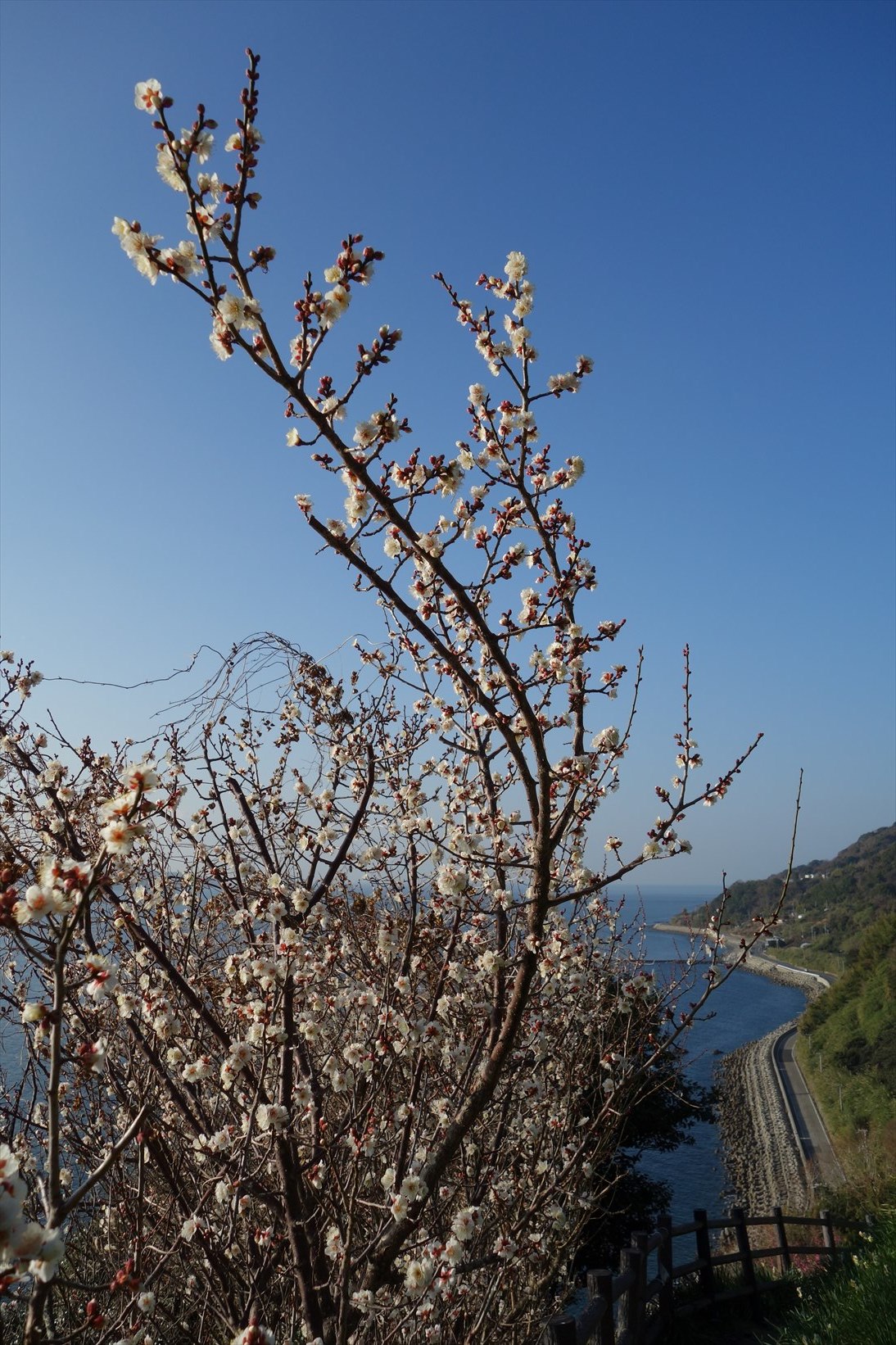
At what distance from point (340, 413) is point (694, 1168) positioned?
34.2m

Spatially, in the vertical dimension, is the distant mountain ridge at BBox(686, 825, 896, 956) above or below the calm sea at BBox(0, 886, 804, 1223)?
above

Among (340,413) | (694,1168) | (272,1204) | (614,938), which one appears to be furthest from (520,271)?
(694,1168)

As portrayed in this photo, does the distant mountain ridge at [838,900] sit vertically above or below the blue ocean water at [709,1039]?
above

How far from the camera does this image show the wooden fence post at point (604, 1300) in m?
4.25

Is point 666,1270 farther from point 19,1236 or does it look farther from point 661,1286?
point 19,1236

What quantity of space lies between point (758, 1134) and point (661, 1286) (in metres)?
32.2

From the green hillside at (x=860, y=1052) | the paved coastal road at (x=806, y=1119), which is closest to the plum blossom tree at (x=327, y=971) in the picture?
the green hillside at (x=860, y=1052)

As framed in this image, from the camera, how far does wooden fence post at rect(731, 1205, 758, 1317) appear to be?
6.98m

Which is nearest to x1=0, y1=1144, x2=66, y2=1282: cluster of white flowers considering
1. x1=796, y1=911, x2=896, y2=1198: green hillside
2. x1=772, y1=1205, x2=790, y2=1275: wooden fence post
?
x1=772, y1=1205, x2=790, y2=1275: wooden fence post

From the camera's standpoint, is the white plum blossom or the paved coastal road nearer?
the white plum blossom

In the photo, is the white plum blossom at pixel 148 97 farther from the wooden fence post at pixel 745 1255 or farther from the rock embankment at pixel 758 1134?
the rock embankment at pixel 758 1134

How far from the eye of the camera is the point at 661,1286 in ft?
19.5

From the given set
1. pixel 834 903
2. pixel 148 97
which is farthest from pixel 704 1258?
pixel 834 903

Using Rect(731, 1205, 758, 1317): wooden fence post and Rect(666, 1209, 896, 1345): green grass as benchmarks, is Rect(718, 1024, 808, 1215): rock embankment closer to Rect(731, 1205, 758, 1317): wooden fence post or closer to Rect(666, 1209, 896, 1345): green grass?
Rect(731, 1205, 758, 1317): wooden fence post
